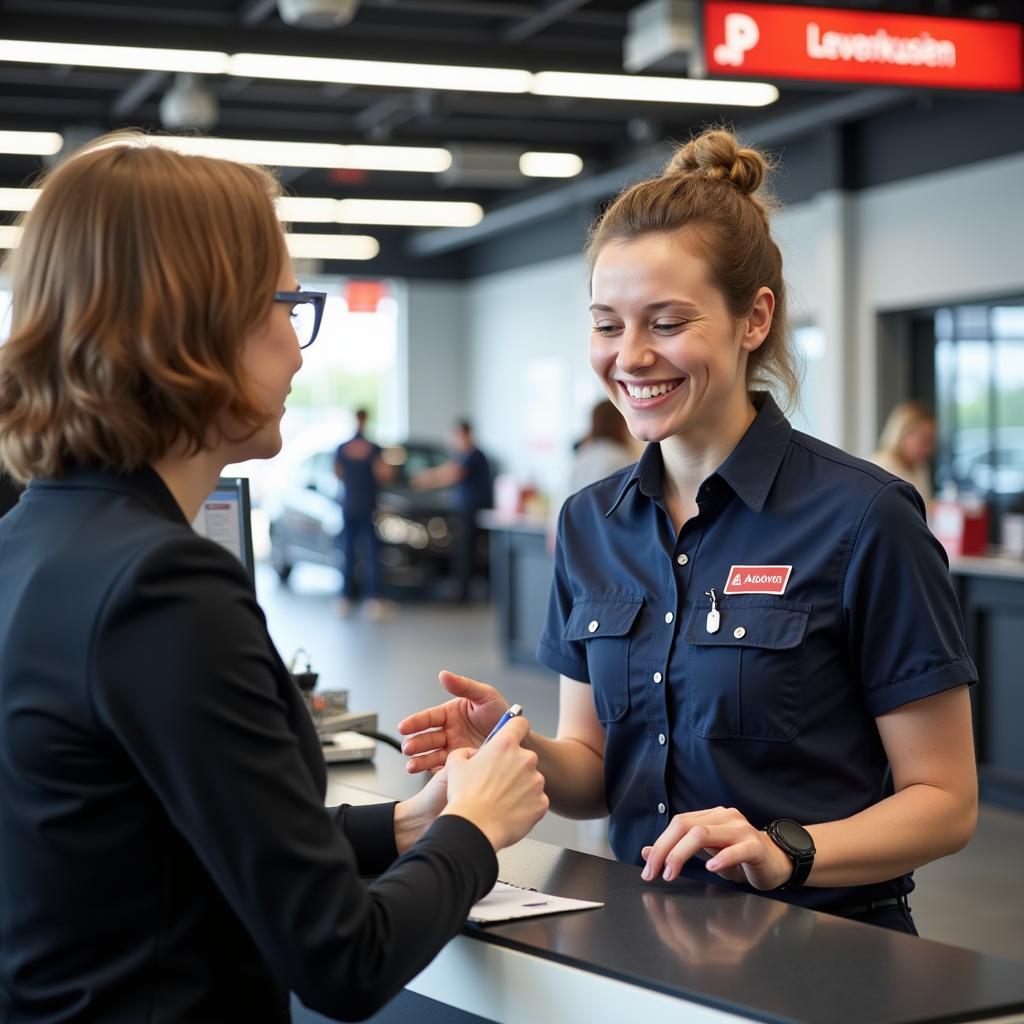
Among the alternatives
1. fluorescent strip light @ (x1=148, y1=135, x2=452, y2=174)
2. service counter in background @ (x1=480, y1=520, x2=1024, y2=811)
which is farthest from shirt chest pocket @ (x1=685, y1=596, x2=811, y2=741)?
fluorescent strip light @ (x1=148, y1=135, x2=452, y2=174)

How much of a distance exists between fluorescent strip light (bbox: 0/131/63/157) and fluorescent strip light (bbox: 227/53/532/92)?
3445 mm

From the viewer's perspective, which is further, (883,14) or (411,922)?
(883,14)

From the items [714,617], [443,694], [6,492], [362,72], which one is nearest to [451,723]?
[714,617]

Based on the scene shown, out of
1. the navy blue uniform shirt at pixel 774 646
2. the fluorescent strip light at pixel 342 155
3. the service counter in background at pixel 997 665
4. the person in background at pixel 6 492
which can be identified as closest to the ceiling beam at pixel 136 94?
the fluorescent strip light at pixel 342 155

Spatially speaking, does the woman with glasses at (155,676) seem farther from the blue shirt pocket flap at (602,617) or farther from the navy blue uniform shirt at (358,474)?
the navy blue uniform shirt at (358,474)

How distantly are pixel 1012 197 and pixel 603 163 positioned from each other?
480cm

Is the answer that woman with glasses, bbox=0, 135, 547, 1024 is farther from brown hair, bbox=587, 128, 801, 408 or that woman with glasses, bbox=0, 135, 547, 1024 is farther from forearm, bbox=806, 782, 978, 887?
brown hair, bbox=587, 128, 801, 408

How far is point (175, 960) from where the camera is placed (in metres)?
1.16

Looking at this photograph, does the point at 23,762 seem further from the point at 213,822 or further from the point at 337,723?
the point at 337,723

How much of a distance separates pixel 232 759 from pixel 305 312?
1.54 feet

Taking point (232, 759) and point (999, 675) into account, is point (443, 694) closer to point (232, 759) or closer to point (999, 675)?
point (999, 675)

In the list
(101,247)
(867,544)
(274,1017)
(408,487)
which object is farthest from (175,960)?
(408,487)

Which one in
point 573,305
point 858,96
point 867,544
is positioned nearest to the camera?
point 867,544

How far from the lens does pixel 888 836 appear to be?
1.75m
